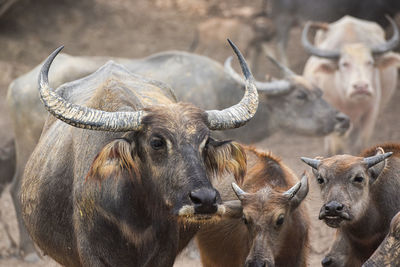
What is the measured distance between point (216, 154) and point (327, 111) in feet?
17.0

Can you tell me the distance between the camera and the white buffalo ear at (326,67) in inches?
439

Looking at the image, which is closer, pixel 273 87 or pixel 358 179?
pixel 358 179

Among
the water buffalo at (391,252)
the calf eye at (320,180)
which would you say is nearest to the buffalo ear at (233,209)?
the calf eye at (320,180)

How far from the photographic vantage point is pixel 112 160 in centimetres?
512

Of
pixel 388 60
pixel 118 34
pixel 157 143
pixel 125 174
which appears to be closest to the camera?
pixel 157 143

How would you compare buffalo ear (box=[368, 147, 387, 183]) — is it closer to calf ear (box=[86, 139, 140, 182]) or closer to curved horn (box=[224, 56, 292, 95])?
calf ear (box=[86, 139, 140, 182])

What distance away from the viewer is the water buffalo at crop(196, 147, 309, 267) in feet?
18.9

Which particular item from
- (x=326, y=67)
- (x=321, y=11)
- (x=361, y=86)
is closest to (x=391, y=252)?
(x=361, y=86)

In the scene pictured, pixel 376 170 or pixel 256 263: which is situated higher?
pixel 376 170

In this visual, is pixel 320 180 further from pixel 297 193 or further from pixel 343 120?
pixel 343 120

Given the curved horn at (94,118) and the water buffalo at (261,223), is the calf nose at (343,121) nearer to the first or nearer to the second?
the water buffalo at (261,223)

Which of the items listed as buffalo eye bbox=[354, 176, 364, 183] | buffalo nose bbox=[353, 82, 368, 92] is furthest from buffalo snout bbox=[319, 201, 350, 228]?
buffalo nose bbox=[353, 82, 368, 92]

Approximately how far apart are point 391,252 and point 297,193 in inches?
49.3

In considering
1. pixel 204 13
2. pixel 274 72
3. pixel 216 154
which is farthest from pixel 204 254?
pixel 204 13
